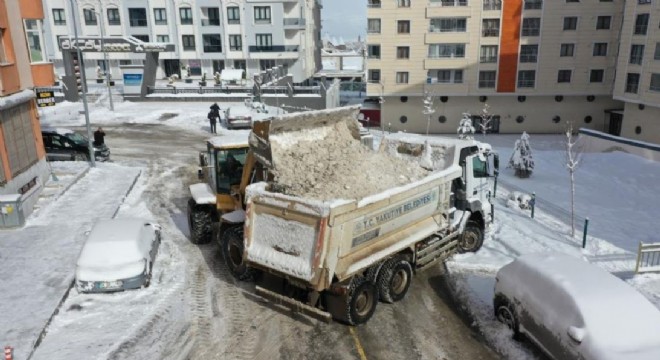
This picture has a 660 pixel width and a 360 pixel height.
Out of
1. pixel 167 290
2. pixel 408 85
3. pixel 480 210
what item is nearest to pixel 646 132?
pixel 408 85

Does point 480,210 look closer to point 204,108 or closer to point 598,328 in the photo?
point 598,328

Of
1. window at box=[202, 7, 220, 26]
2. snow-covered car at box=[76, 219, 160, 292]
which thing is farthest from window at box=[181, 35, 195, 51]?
snow-covered car at box=[76, 219, 160, 292]

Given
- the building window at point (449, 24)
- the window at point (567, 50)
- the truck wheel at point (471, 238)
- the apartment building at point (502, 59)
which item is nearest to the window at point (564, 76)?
the apartment building at point (502, 59)

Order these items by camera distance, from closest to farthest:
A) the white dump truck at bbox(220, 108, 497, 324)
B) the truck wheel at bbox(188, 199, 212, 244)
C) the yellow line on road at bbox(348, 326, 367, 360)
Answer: the yellow line on road at bbox(348, 326, 367, 360)
the white dump truck at bbox(220, 108, 497, 324)
the truck wheel at bbox(188, 199, 212, 244)

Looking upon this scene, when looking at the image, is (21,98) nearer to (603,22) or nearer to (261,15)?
(261,15)

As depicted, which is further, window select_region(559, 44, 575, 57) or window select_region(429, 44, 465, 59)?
window select_region(429, 44, 465, 59)

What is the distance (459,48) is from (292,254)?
136 feet

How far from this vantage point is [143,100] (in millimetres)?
43406

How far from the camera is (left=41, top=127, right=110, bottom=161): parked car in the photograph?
23766mm

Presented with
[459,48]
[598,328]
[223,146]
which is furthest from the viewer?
[459,48]

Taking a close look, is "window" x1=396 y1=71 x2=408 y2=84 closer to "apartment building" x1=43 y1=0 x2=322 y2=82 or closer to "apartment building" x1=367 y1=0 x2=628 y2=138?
"apartment building" x1=367 y1=0 x2=628 y2=138

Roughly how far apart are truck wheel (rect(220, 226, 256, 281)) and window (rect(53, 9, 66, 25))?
63.9 m

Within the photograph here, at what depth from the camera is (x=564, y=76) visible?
46.9 meters

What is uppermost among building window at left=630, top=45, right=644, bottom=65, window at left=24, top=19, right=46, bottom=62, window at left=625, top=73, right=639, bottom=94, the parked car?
window at left=24, top=19, right=46, bottom=62
